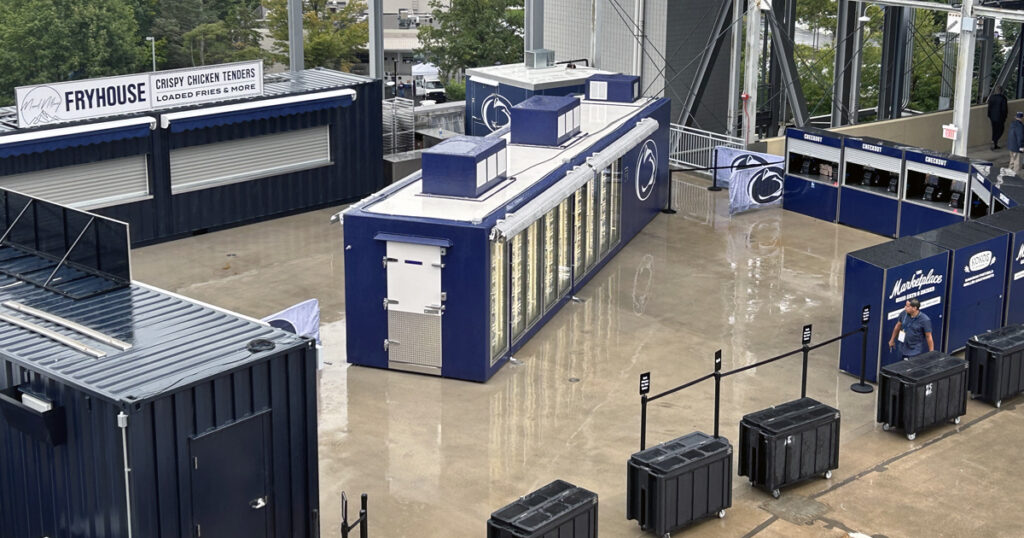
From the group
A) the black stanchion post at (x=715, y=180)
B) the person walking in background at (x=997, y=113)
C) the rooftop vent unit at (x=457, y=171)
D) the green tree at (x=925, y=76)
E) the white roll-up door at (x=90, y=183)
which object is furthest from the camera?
the green tree at (x=925, y=76)

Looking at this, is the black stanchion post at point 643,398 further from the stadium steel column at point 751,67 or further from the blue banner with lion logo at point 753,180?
the stadium steel column at point 751,67

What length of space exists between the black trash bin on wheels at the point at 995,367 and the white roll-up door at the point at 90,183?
1604 cm

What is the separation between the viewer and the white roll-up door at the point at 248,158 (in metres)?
25.3

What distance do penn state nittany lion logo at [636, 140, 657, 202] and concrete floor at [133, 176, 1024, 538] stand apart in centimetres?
120

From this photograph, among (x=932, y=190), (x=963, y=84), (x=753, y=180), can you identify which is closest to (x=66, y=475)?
(x=932, y=190)

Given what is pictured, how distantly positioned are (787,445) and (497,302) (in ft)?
17.7

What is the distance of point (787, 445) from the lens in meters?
14.6

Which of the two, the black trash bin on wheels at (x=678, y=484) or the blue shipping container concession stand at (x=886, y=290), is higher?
the blue shipping container concession stand at (x=886, y=290)

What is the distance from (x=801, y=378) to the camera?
60.7ft

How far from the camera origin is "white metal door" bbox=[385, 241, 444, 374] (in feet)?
58.9

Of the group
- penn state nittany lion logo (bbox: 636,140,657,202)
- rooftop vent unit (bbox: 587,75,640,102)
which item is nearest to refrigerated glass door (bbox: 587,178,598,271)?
penn state nittany lion logo (bbox: 636,140,657,202)

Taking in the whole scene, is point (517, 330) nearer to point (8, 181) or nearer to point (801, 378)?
point (801, 378)

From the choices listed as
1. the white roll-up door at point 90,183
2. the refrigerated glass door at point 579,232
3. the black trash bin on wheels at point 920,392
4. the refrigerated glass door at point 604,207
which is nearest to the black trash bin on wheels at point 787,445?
the black trash bin on wheels at point 920,392

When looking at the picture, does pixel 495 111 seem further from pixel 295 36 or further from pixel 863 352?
pixel 863 352
